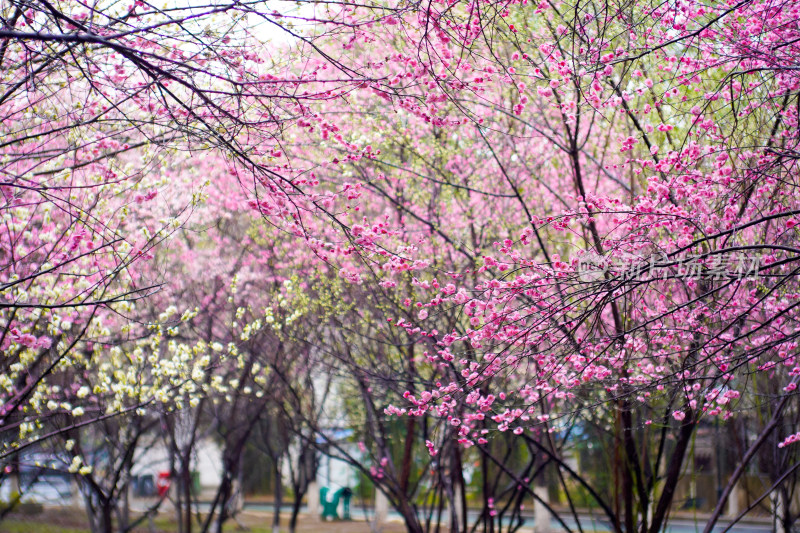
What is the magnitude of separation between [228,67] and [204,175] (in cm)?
931

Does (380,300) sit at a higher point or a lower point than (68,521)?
higher

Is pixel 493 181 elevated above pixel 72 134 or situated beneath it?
elevated above

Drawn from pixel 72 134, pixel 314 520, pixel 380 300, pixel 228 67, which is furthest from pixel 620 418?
pixel 314 520

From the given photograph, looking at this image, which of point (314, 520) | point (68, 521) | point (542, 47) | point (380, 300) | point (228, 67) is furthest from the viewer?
point (314, 520)

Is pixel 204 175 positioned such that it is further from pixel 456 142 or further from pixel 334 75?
pixel 456 142

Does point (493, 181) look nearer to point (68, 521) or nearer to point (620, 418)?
point (620, 418)

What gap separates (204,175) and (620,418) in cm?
894

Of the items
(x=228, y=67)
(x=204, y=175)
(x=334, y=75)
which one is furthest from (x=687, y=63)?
(x=204, y=175)

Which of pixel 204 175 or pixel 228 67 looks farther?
pixel 204 175

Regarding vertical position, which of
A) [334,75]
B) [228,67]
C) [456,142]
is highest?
[334,75]

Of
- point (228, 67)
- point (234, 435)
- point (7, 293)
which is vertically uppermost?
point (228, 67)

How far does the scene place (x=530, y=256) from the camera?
11953mm

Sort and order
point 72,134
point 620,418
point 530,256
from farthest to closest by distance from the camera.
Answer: point 530,256 < point 620,418 < point 72,134

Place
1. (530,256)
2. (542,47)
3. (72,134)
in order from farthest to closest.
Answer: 1. (530,256)
2. (72,134)
3. (542,47)
